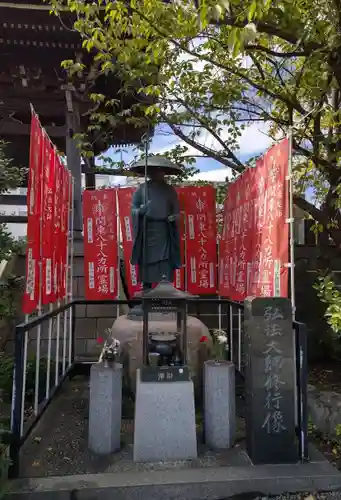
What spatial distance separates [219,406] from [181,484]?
0.91 metres

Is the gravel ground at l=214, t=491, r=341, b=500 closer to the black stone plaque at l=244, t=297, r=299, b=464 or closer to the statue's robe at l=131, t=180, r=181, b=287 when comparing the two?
the black stone plaque at l=244, t=297, r=299, b=464

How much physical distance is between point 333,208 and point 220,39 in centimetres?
318

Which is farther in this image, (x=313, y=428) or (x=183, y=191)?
(x=183, y=191)

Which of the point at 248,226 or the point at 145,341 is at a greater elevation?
the point at 248,226

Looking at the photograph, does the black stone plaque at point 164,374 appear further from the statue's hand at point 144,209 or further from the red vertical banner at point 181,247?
the red vertical banner at point 181,247

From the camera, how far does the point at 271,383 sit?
361 centimetres

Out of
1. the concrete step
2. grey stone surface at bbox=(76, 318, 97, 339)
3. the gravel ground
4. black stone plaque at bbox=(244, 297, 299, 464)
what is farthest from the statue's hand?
the gravel ground

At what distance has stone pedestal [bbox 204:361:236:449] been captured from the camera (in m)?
3.93

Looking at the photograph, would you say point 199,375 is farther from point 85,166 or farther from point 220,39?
point 85,166

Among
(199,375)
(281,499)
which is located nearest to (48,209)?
(199,375)

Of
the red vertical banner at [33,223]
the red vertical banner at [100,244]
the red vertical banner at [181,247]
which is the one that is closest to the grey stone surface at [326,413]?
the red vertical banner at [181,247]

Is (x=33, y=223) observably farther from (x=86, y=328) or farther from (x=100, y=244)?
(x=86, y=328)

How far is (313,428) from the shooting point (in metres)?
4.77

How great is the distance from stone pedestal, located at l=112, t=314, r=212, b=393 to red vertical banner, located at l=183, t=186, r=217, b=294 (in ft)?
4.88
